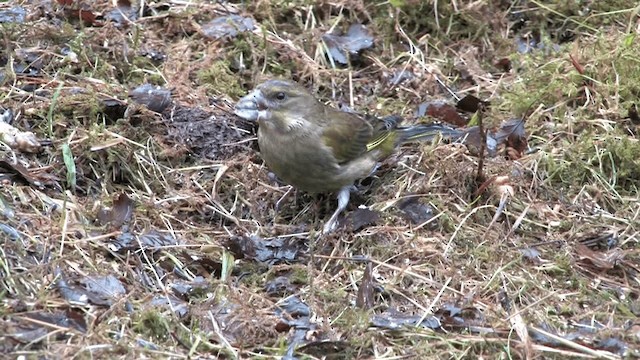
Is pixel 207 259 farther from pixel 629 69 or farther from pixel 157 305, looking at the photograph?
pixel 629 69

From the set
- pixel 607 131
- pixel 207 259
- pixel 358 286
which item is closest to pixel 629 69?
pixel 607 131

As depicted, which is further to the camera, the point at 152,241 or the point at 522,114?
the point at 522,114

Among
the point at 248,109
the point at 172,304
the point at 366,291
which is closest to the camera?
the point at 172,304

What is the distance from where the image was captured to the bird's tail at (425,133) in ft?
21.8

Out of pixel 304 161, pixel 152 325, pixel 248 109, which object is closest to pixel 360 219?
pixel 304 161

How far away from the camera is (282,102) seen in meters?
6.26

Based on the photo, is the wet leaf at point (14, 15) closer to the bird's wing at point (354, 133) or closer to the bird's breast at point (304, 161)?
the bird's breast at point (304, 161)

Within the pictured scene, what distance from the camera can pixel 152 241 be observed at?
5586 millimetres

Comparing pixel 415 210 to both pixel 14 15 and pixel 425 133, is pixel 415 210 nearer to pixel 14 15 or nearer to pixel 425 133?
pixel 425 133

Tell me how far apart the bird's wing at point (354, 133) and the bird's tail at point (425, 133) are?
0.07 meters

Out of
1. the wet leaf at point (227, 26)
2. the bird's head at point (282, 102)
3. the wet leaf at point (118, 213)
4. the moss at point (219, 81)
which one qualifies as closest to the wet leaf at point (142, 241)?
the wet leaf at point (118, 213)

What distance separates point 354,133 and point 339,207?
20.9 inches

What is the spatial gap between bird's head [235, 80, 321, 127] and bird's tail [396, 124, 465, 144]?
68 centimetres

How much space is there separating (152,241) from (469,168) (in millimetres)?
2043
